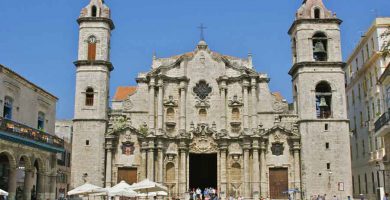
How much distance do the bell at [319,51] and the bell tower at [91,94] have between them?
55.1 feet

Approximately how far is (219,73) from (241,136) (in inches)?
226

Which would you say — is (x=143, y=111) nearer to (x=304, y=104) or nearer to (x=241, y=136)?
(x=241, y=136)

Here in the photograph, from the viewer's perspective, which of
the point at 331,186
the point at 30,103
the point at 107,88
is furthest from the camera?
A: the point at 107,88

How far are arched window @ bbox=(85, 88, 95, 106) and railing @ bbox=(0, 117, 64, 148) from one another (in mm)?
4389

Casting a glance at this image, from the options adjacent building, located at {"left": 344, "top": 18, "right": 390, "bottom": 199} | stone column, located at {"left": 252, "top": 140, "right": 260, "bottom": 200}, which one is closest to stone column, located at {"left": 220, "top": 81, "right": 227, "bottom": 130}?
stone column, located at {"left": 252, "top": 140, "right": 260, "bottom": 200}

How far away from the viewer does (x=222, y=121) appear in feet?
138

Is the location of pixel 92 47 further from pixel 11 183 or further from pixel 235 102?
pixel 11 183

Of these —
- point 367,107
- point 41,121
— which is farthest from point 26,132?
point 367,107

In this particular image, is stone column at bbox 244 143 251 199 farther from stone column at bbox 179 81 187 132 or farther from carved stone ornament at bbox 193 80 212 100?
carved stone ornament at bbox 193 80 212 100

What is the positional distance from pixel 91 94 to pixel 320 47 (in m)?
18.8

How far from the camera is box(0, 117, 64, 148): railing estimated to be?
29.1 meters

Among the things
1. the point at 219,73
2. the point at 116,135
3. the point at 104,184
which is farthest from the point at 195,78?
the point at 104,184

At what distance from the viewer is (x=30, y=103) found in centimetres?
3638

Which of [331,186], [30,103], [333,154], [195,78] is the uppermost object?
[195,78]
